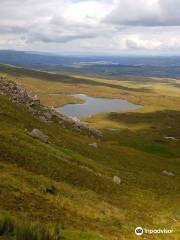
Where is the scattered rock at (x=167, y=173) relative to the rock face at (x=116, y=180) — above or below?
below

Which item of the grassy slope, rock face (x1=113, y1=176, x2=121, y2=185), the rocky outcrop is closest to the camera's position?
the grassy slope

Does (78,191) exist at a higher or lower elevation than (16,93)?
lower

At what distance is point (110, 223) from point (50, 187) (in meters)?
5.90

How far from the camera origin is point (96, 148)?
67.9 metres

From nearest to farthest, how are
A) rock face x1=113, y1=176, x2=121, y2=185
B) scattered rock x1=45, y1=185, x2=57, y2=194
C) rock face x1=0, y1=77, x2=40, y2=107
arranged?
scattered rock x1=45, y1=185, x2=57, y2=194
rock face x1=113, y1=176, x2=121, y2=185
rock face x1=0, y1=77, x2=40, y2=107

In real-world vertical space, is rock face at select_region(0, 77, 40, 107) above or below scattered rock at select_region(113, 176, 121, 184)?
above

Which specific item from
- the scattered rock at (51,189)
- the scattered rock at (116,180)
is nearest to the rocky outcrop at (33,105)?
the scattered rock at (116,180)

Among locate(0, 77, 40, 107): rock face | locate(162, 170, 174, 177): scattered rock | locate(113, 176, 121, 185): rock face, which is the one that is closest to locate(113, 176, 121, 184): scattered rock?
locate(113, 176, 121, 185): rock face

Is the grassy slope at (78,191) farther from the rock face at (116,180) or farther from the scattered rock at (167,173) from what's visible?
the scattered rock at (167,173)

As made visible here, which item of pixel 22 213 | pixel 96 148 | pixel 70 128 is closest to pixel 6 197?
pixel 22 213

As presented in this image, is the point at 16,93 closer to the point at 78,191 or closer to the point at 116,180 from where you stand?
the point at 116,180

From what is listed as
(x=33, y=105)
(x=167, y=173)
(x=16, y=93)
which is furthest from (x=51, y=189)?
(x=16, y=93)

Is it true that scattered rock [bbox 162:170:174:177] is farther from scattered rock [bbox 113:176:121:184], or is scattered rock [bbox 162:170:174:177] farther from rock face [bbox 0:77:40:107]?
rock face [bbox 0:77:40:107]

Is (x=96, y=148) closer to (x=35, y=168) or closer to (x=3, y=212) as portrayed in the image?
(x=35, y=168)
